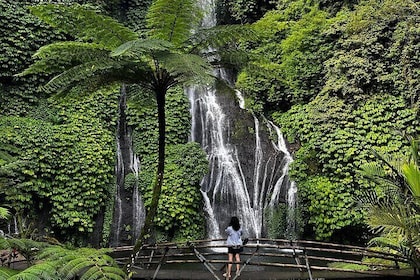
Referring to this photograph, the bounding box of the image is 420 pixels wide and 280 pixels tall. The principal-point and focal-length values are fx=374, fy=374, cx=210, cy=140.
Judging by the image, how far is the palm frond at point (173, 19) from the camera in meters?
4.86

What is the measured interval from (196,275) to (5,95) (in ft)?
32.1

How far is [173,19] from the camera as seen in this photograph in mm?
4918

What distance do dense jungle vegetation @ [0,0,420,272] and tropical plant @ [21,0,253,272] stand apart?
175 inches

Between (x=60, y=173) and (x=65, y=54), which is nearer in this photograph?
(x=65, y=54)

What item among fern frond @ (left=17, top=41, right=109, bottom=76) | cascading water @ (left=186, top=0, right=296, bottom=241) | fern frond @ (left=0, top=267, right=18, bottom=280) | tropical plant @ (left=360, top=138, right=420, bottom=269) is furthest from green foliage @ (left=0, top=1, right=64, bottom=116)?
tropical plant @ (left=360, top=138, right=420, bottom=269)

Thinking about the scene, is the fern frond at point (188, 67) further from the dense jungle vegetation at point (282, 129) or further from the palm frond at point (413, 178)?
the dense jungle vegetation at point (282, 129)

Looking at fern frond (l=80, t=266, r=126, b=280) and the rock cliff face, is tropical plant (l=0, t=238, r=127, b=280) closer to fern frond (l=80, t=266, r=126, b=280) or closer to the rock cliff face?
fern frond (l=80, t=266, r=126, b=280)

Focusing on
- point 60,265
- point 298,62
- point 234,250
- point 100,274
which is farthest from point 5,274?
point 298,62

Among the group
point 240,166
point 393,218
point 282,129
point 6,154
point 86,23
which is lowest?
point 393,218

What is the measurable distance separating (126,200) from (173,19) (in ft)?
23.5

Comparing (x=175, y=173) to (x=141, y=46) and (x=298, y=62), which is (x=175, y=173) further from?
(x=141, y=46)

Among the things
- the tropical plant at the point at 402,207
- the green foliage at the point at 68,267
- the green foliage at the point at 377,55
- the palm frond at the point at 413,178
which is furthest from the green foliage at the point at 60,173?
the palm frond at the point at 413,178

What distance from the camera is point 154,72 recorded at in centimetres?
484

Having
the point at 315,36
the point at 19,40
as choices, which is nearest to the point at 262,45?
the point at 315,36
